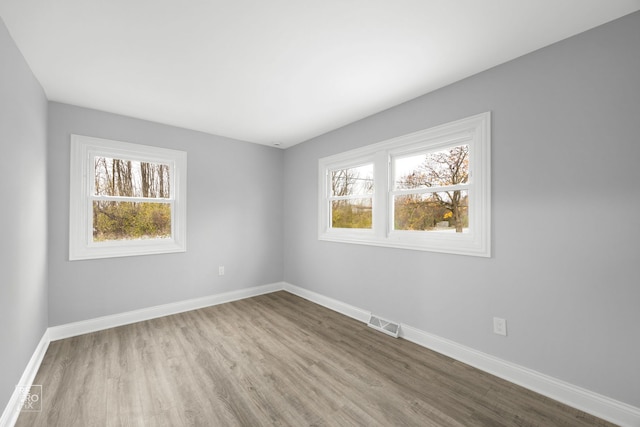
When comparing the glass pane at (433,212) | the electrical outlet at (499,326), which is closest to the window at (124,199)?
the glass pane at (433,212)

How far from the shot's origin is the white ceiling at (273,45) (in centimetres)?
163

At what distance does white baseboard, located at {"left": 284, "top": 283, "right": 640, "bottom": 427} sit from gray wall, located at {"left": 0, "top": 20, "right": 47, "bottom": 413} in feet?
10.3

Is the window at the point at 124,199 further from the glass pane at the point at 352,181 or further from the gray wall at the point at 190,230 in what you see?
the glass pane at the point at 352,181

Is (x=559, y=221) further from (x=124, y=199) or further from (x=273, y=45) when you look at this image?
(x=124, y=199)

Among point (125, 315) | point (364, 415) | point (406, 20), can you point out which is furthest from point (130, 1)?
point (125, 315)

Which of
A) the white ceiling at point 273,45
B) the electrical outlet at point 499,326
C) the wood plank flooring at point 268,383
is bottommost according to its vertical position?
the wood plank flooring at point 268,383

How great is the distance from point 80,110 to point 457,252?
423 cm

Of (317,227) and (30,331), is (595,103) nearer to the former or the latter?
(317,227)

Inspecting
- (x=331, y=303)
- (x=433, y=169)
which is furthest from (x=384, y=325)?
(x=433, y=169)

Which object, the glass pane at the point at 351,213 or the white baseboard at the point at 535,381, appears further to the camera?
the glass pane at the point at 351,213

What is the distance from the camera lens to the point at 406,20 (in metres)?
1.73

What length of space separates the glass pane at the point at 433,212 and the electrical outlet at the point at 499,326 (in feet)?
2.54

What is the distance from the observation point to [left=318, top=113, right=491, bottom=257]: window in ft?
7.75

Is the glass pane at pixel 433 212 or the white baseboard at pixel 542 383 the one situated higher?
the glass pane at pixel 433 212
